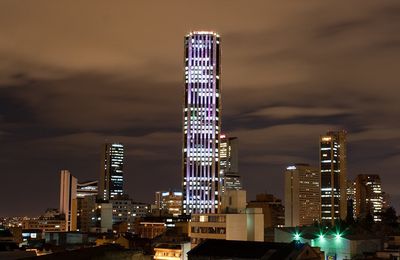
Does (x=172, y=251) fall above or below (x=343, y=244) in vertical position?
below

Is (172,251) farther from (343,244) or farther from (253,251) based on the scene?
(343,244)

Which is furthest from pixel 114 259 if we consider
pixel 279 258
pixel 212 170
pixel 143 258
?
pixel 212 170

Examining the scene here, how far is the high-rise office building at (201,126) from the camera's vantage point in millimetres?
183875

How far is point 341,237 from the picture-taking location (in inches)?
3413

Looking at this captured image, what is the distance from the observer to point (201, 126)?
187m

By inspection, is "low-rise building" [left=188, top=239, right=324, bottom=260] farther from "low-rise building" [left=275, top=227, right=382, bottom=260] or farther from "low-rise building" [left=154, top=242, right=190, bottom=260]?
"low-rise building" [left=154, top=242, right=190, bottom=260]

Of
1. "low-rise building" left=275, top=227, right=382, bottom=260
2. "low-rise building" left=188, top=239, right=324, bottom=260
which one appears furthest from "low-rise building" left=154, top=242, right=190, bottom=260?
"low-rise building" left=275, top=227, right=382, bottom=260

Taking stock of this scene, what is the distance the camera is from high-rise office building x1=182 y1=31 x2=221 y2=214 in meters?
184

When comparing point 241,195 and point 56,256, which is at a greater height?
point 241,195

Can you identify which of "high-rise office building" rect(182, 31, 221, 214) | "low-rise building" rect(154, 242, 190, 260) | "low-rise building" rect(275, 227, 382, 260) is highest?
"high-rise office building" rect(182, 31, 221, 214)

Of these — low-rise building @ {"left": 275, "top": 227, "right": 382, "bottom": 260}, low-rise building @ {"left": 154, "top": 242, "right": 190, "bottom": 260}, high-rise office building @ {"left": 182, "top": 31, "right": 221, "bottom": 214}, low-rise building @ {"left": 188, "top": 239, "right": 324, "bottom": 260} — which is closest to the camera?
low-rise building @ {"left": 188, "top": 239, "right": 324, "bottom": 260}

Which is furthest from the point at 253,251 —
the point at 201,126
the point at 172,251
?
the point at 201,126

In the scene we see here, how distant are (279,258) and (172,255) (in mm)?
28776

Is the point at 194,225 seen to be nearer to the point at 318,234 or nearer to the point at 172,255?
the point at 172,255
